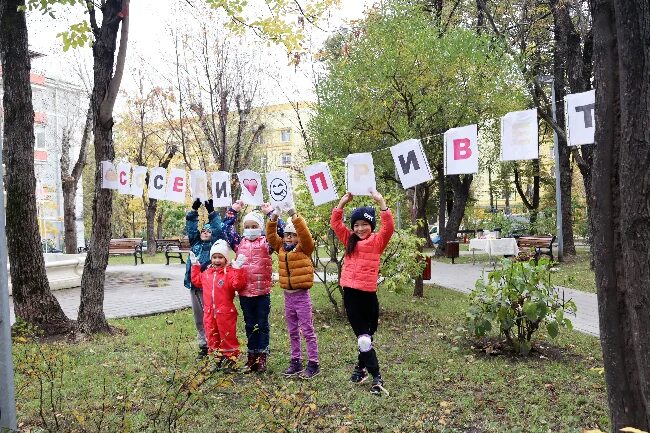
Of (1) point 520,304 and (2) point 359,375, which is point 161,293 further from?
(1) point 520,304

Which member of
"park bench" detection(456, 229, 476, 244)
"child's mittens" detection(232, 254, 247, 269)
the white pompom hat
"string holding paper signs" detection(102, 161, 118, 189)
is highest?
"string holding paper signs" detection(102, 161, 118, 189)

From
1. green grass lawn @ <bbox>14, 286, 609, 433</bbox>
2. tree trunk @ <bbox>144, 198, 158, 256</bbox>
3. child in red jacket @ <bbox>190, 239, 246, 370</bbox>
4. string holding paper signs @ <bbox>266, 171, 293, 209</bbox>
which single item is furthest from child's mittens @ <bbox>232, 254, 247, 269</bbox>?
tree trunk @ <bbox>144, 198, 158, 256</bbox>

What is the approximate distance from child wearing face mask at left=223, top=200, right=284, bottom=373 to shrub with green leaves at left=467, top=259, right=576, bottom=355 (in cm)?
241

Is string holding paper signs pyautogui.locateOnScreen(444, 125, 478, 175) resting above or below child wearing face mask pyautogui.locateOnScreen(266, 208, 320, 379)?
above

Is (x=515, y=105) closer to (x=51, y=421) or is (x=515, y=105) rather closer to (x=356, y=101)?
(x=356, y=101)

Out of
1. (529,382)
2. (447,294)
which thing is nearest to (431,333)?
(529,382)

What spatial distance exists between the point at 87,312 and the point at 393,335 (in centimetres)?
428

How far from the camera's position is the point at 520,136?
661 cm

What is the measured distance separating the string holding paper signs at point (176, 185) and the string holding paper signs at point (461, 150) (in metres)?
4.07

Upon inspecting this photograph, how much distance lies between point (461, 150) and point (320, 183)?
192cm

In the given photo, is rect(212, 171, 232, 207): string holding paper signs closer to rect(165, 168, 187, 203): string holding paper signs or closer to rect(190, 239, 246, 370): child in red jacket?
rect(165, 168, 187, 203): string holding paper signs

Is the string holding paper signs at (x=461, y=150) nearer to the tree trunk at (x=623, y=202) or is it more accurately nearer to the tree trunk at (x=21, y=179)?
the tree trunk at (x=623, y=202)

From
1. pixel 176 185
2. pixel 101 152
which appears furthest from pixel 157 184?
pixel 101 152

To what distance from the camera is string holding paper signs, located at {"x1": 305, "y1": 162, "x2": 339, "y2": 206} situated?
768cm
